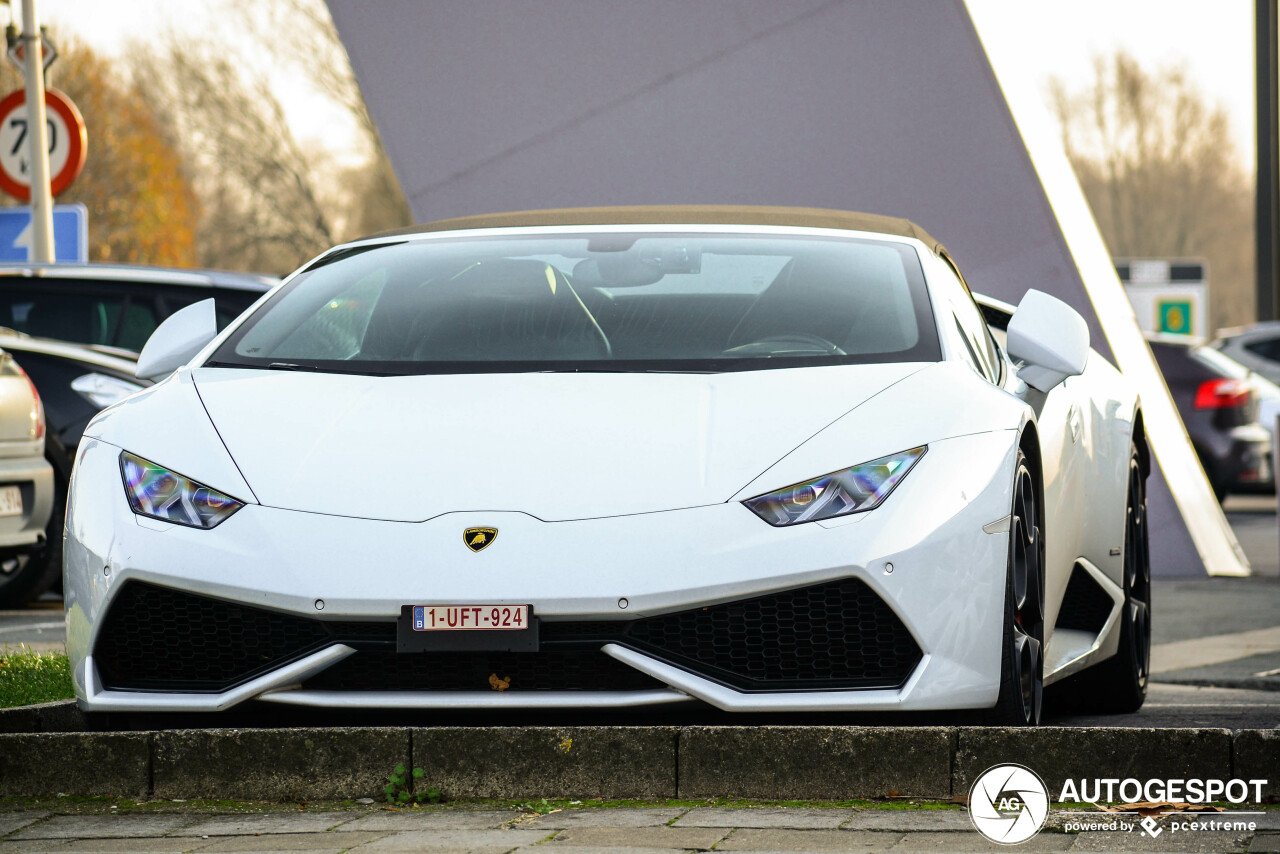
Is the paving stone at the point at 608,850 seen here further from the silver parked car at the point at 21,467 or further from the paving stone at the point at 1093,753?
the silver parked car at the point at 21,467

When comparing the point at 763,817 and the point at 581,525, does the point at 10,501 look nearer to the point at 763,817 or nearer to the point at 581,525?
the point at 581,525

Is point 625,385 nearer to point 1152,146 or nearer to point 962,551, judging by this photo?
point 962,551

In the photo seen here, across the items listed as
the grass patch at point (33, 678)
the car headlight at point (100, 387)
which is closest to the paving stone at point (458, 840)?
the grass patch at point (33, 678)

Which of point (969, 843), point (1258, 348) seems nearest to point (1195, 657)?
point (969, 843)

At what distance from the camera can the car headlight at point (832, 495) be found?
3.76 m

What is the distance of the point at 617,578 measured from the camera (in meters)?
3.68

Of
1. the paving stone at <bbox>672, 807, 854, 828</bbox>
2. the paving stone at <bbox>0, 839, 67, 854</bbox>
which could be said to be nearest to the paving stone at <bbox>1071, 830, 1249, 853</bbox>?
the paving stone at <bbox>672, 807, 854, 828</bbox>

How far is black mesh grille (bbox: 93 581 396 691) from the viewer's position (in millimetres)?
3809

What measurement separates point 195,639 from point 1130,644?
10.1 ft

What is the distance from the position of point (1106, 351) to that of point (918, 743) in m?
6.99

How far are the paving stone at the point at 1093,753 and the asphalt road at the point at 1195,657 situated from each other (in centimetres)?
21

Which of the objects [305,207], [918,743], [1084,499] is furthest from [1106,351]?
[305,207]

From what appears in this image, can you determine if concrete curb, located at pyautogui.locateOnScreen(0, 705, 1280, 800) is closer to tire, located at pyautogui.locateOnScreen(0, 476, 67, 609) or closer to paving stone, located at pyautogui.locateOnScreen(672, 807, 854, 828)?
paving stone, located at pyautogui.locateOnScreen(672, 807, 854, 828)

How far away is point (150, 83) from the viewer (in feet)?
165
